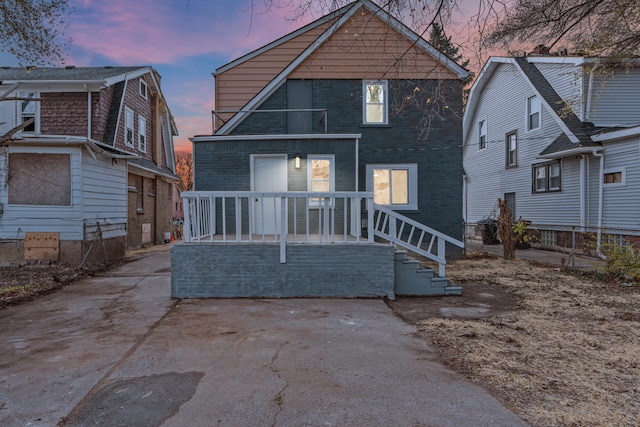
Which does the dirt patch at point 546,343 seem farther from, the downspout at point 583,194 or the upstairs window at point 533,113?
the upstairs window at point 533,113

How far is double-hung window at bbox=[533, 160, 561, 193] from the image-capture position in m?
13.1

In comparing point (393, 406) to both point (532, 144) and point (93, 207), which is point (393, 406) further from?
point (532, 144)

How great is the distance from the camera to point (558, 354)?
373cm

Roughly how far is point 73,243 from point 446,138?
11.0 meters

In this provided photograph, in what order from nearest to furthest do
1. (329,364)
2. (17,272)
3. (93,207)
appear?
1. (329,364)
2. (17,272)
3. (93,207)

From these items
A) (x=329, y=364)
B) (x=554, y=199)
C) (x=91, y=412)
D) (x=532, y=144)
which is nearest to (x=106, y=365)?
(x=91, y=412)

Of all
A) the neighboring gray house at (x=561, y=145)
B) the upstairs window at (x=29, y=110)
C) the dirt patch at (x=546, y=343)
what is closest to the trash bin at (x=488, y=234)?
the neighboring gray house at (x=561, y=145)

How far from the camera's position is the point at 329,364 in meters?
3.49

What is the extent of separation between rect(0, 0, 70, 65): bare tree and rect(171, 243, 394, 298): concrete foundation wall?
405 cm

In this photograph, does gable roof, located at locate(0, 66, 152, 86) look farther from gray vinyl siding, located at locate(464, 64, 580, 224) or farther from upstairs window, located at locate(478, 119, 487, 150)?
upstairs window, located at locate(478, 119, 487, 150)

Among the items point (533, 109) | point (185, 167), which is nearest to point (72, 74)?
point (533, 109)

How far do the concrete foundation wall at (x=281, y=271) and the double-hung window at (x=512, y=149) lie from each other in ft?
39.8

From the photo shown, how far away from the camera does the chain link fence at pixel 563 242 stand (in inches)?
358

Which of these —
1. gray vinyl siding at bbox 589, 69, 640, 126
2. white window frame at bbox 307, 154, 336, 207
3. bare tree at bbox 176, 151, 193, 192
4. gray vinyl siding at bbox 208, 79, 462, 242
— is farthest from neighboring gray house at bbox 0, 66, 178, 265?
bare tree at bbox 176, 151, 193, 192
